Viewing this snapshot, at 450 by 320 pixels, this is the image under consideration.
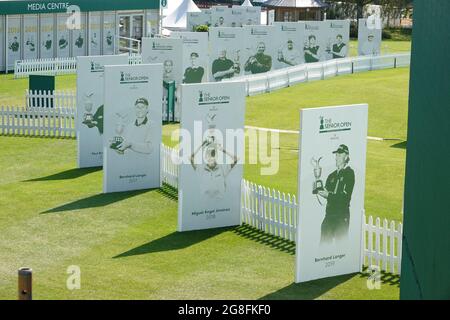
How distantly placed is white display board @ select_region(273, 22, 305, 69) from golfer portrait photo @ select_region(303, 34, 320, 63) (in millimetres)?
420

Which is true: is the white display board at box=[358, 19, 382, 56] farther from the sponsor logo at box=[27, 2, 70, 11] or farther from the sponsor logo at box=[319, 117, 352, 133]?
the sponsor logo at box=[319, 117, 352, 133]

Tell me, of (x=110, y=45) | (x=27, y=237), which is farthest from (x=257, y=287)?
(x=110, y=45)

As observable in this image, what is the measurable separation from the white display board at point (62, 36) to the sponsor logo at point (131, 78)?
79.6ft

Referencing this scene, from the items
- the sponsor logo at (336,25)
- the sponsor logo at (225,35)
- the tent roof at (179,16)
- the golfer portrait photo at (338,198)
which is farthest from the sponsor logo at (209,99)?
the tent roof at (179,16)

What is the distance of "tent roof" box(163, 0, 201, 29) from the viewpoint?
5562 cm

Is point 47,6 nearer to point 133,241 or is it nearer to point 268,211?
point 268,211

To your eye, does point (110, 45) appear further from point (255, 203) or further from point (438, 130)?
point (438, 130)

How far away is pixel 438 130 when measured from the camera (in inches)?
250

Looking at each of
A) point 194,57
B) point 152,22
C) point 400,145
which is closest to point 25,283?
point 400,145

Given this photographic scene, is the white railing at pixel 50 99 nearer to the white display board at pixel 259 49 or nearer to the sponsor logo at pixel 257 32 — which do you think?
the white display board at pixel 259 49

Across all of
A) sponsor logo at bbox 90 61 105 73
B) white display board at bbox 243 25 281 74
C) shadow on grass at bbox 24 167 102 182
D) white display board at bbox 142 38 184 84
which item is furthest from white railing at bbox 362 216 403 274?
white display board at bbox 243 25 281 74
